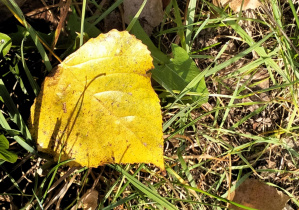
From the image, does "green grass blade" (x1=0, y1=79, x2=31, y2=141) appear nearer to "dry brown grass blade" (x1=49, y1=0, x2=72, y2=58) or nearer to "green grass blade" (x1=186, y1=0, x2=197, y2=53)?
"dry brown grass blade" (x1=49, y1=0, x2=72, y2=58)

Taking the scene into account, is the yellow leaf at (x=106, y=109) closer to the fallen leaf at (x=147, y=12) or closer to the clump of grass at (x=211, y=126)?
the clump of grass at (x=211, y=126)

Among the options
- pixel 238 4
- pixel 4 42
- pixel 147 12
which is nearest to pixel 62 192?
pixel 4 42

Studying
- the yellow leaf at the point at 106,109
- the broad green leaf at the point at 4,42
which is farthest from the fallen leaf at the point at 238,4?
the broad green leaf at the point at 4,42

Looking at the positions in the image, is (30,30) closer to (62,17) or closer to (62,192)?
(62,17)

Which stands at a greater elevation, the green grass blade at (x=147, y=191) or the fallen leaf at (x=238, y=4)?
the fallen leaf at (x=238, y=4)

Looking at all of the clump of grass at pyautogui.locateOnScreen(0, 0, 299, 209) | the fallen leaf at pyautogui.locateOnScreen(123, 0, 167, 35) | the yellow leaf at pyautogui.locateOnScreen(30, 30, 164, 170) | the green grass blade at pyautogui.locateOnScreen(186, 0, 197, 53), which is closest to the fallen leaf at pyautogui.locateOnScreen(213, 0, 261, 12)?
the clump of grass at pyautogui.locateOnScreen(0, 0, 299, 209)
